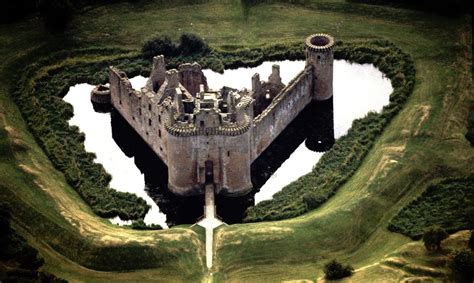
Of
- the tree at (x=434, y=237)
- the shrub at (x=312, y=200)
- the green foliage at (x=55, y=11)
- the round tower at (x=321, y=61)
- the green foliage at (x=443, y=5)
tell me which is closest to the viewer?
the tree at (x=434, y=237)

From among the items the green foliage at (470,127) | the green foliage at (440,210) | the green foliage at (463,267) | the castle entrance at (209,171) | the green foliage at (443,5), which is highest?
the green foliage at (443,5)

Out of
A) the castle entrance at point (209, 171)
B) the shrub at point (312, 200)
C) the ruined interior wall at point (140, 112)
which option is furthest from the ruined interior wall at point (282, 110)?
the ruined interior wall at point (140, 112)

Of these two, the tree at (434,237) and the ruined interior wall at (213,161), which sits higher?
the ruined interior wall at (213,161)

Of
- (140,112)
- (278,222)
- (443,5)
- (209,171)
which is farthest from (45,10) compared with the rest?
(443,5)

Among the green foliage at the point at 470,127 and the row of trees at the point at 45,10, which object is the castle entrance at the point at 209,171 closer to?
the green foliage at the point at 470,127

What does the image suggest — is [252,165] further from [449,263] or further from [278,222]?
[449,263]

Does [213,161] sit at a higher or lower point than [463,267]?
higher

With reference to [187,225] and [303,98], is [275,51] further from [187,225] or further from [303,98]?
[187,225]
